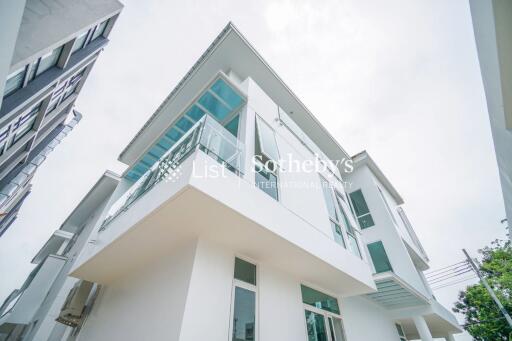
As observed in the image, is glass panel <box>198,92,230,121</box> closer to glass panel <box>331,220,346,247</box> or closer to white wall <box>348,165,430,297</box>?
glass panel <box>331,220,346,247</box>

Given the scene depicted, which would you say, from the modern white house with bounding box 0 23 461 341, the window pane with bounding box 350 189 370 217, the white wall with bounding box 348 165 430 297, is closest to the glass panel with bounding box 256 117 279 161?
the modern white house with bounding box 0 23 461 341

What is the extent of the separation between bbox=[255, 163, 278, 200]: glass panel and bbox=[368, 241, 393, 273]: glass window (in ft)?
28.8

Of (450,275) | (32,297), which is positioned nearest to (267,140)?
(32,297)

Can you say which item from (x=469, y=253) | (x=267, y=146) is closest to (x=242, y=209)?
(x=267, y=146)

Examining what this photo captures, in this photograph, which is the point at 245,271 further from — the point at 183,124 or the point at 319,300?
the point at 183,124

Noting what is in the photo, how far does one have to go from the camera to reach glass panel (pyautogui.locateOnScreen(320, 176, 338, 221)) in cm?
701

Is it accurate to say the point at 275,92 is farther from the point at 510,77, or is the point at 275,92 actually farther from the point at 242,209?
the point at 510,77

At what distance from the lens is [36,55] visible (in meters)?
5.31

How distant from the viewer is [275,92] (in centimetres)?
934

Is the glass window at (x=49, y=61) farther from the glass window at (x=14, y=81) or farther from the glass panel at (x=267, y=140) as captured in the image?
the glass panel at (x=267, y=140)

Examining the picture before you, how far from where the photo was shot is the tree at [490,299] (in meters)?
14.3

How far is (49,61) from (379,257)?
16304mm

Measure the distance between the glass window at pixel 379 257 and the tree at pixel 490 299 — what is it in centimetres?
1122

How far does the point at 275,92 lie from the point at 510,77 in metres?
8.50
